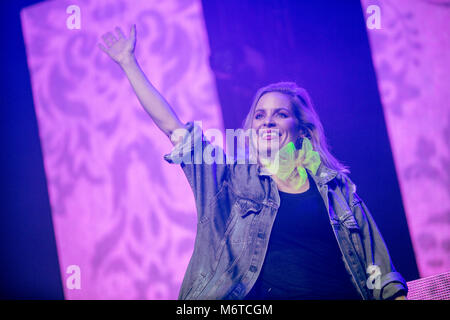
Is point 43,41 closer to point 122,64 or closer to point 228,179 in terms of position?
point 122,64

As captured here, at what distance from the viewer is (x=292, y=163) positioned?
2.05 metres

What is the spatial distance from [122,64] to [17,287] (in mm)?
1610

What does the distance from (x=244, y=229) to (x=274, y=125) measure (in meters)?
0.62

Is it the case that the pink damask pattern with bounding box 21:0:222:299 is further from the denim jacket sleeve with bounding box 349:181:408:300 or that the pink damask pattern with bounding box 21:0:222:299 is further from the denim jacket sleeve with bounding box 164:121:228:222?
the denim jacket sleeve with bounding box 349:181:408:300

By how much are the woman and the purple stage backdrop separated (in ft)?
0.70

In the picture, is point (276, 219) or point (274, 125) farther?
point (274, 125)

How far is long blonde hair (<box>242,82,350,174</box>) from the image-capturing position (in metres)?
2.10

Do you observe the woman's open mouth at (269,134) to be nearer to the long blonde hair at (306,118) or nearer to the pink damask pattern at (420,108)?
the long blonde hair at (306,118)

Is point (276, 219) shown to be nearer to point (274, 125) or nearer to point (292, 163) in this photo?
point (292, 163)

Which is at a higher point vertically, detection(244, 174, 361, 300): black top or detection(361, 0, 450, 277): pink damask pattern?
detection(361, 0, 450, 277): pink damask pattern

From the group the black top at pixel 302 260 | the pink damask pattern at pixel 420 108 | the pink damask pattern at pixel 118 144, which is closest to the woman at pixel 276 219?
the black top at pixel 302 260

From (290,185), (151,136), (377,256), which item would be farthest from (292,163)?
(151,136)

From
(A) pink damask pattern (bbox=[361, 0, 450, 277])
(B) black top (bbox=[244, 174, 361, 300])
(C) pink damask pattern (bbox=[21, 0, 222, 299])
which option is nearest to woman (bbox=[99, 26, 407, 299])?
(B) black top (bbox=[244, 174, 361, 300])
